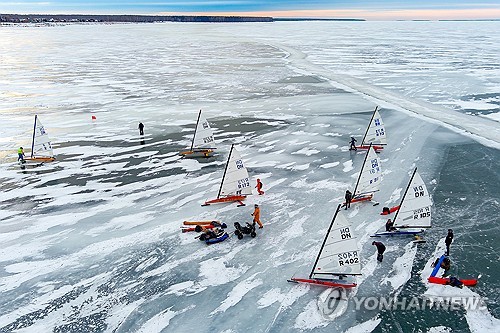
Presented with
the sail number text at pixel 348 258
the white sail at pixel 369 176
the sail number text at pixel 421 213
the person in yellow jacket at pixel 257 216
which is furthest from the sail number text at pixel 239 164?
the sail number text at pixel 421 213

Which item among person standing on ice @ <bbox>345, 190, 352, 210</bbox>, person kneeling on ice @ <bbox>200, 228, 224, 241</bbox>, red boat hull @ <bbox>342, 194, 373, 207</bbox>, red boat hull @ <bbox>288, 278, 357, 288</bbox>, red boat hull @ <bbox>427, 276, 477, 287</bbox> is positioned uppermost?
person standing on ice @ <bbox>345, 190, 352, 210</bbox>

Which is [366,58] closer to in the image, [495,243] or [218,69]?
[218,69]

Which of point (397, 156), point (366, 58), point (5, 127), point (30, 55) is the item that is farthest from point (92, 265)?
point (30, 55)

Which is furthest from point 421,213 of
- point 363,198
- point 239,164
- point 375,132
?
point 375,132

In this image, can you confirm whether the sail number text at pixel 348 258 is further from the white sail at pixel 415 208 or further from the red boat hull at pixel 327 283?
the white sail at pixel 415 208

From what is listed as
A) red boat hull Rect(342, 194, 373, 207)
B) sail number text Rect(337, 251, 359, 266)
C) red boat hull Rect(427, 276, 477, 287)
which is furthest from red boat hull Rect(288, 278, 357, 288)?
red boat hull Rect(342, 194, 373, 207)

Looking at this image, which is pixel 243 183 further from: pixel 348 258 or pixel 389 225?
pixel 348 258

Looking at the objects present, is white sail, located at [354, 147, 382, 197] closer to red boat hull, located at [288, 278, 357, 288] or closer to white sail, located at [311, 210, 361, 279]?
white sail, located at [311, 210, 361, 279]
